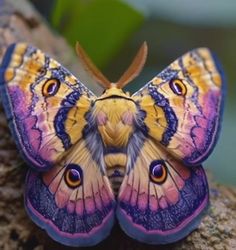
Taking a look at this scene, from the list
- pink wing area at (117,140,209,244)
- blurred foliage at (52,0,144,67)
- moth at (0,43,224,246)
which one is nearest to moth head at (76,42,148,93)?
moth at (0,43,224,246)

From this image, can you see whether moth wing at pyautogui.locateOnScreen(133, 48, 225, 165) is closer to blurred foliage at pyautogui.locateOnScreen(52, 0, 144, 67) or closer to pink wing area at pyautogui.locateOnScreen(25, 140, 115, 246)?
pink wing area at pyautogui.locateOnScreen(25, 140, 115, 246)

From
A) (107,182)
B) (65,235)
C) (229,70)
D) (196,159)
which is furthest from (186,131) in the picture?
(229,70)

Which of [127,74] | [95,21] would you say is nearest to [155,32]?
[95,21]

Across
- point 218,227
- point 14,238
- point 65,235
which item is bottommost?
point 14,238

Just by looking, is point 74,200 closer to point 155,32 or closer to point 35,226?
point 35,226

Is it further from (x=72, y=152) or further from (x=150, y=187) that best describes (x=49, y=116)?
(x=150, y=187)

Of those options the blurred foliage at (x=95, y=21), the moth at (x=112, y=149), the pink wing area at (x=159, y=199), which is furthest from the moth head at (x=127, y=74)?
the blurred foliage at (x=95, y=21)

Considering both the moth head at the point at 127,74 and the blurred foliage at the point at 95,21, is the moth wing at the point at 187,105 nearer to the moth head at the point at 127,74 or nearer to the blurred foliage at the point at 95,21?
the moth head at the point at 127,74
